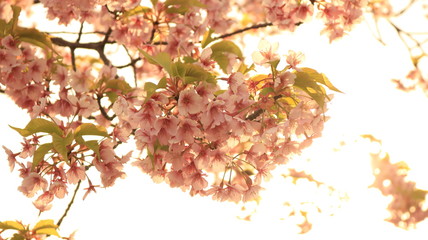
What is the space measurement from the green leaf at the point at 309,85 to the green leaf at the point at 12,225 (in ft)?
4.63

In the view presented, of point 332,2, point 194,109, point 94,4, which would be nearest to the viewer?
point 194,109

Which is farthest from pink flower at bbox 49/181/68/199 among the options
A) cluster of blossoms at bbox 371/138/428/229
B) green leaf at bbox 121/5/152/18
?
cluster of blossoms at bbox 371/138/428/229

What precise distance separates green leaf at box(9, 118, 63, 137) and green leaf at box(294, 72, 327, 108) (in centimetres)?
87

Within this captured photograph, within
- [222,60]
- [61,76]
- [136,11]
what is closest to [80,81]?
[61,76]

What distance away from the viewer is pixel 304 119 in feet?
5.27

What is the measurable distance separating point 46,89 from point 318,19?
4.76ft

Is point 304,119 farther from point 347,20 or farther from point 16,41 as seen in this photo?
point 16,41

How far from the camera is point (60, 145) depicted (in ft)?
5.29

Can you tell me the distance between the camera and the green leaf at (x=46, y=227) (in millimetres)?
2119

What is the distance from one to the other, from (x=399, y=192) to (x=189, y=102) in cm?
491

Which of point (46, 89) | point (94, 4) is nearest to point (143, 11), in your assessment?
point (94, 4)

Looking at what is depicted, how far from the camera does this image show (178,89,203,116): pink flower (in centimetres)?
144

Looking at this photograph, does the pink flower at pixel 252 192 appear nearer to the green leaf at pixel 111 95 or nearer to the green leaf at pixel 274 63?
the green leaf at pixel 274 63

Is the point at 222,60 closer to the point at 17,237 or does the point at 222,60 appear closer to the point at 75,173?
the point at 75,173
